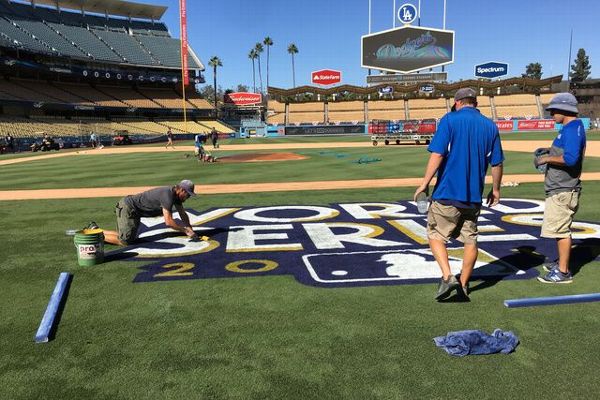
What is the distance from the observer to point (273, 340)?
13.1 feet

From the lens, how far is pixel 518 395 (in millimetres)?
3150

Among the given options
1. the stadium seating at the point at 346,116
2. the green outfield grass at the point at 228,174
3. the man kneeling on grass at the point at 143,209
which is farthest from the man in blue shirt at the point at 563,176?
the stadium seating at the point at 346,116

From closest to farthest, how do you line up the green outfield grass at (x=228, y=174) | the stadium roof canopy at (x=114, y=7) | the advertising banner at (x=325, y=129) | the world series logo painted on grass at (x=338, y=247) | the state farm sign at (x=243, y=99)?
1. the world series logo painted on grass at (x=338, y=247)
2. the green outfield grass at (x=228, y=174)
3. the advertising banner at (x=325, y=129)
4. the stadium roof canopy at (x=114, y=7)
5. the state farm sign at (x=243, y=99)

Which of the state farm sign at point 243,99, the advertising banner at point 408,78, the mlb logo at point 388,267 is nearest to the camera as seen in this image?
the mlb logo at point 388,267

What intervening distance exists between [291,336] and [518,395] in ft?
6.05

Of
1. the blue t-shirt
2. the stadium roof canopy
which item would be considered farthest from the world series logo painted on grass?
the stadium roof canopy

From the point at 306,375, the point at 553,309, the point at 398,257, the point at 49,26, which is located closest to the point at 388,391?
the point at 306,375

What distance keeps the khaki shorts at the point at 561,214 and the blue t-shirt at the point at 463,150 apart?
4.18 ft

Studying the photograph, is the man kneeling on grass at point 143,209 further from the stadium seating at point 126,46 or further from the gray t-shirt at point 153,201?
the stadium seating at point 126,46

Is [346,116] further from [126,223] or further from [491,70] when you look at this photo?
[126,223]

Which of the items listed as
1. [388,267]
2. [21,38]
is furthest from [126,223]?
[21,38]

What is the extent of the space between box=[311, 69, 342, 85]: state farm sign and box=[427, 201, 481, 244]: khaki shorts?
8469cm

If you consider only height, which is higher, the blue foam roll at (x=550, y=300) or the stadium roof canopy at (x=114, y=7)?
the stadium roof canopy at (x=114, y=7)

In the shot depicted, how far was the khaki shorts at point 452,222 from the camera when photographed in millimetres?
4609
